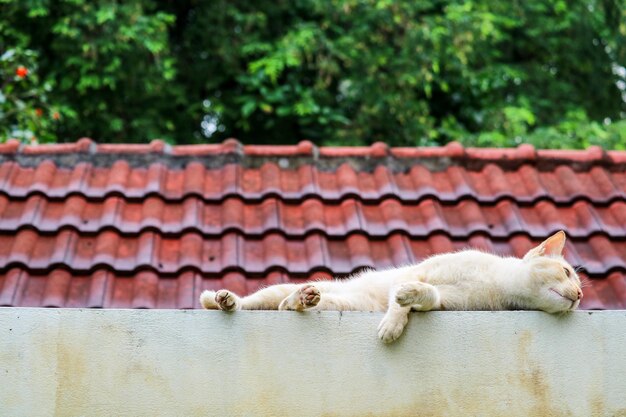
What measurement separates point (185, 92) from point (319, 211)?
6.88m

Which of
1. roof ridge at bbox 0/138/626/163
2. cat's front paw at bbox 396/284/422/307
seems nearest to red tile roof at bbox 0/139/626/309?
roof ridge at bbox 0/138/626/163

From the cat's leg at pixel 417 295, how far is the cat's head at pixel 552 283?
1.38ft

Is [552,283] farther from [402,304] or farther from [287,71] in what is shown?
[287,71]

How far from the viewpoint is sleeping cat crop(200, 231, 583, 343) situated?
11.7ft

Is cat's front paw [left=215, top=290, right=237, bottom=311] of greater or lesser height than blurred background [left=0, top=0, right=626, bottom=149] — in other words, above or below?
above

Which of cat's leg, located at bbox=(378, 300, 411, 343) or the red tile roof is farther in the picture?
the red tile roof

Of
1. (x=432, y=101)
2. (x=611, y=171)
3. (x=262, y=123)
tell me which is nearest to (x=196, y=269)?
(x=611, y=171)

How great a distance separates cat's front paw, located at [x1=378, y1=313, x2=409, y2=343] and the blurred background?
7.22 m

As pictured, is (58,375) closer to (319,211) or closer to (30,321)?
(30,321)

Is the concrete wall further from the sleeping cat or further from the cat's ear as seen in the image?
the cat's ear

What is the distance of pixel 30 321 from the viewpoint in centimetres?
346

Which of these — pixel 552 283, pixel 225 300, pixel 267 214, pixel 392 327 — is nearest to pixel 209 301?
pixel 225 300

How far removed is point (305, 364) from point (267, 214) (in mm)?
2085

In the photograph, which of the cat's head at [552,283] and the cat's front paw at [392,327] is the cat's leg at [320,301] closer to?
the cat's front paw at [392,327]
